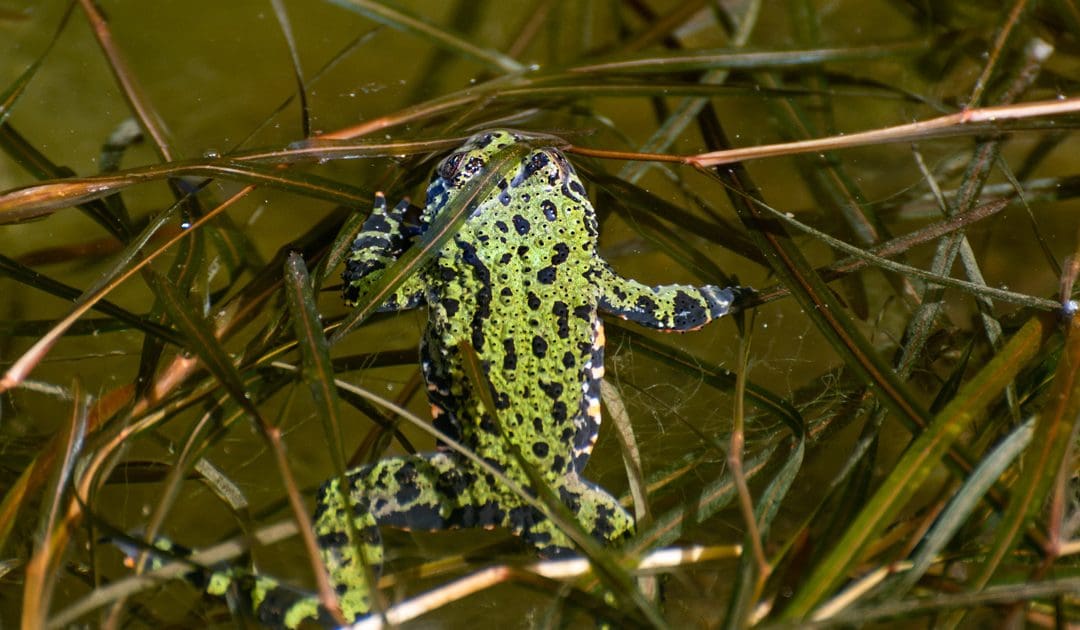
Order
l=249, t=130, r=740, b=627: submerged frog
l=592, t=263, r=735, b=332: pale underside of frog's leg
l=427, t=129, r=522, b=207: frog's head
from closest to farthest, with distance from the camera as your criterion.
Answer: l=249, t=130, r=740, b=627: submerged frog
l=427, t=129, r=522, b=207: frog's head
l=592, t=263, r=735, b=332: pale underside of frog's leg

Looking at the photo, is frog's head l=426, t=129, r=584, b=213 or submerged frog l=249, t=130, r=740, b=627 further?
frog's head l=426, t=129, r=584, b=213

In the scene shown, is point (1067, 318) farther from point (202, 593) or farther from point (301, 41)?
point (301, 41)

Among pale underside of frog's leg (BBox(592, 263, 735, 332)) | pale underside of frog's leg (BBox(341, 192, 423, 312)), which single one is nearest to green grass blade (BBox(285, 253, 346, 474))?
pale underside of frog's leg (BBox(341, 192, 423, 312))

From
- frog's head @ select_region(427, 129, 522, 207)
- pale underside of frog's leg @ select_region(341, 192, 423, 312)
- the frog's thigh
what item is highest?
frog's head @ select_region(427, 129, 522, 207)

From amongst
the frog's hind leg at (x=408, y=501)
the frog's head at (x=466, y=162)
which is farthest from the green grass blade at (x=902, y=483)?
the frog's head at (x=466, y=162)

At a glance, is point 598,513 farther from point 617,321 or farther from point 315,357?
point 315,357

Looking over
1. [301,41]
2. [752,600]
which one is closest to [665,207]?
[752,600]

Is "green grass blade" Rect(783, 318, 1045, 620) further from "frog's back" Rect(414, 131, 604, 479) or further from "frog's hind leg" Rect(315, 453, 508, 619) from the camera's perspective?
"frog's hind leg" Rect(315, 453, 508, 619)

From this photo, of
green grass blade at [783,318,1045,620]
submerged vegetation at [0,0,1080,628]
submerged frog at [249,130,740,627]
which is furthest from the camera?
submerged frog at [249,130,740,627]
